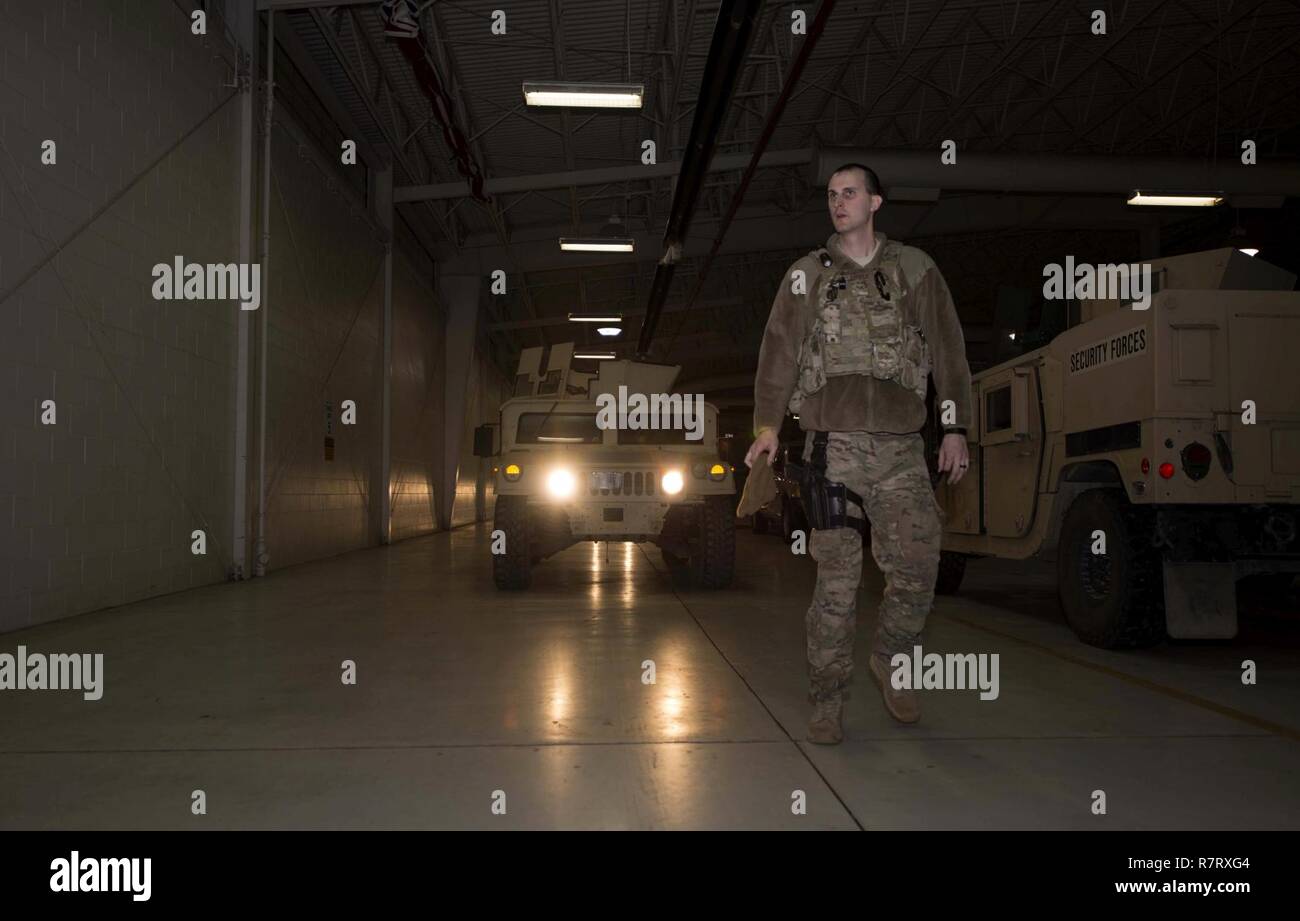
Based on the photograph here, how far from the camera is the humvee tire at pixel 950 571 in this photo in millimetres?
A: 6805

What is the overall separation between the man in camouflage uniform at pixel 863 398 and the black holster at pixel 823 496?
19 millimetres

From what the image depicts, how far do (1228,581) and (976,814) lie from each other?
105 inches

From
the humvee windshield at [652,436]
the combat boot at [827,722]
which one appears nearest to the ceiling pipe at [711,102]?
the humvee windshield at [652,436]

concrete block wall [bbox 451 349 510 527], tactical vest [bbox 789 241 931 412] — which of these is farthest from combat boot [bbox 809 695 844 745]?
concrete block wall [bbox 451 349 510 527]

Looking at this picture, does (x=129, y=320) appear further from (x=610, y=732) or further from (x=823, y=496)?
(x=823, y=496)

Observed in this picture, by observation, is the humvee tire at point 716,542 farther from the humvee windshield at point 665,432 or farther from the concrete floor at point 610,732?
the concrete floor at point 610,732

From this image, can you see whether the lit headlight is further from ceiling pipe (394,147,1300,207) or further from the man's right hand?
ceiling pipe (394,147,1300,207)

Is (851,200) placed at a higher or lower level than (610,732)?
higher

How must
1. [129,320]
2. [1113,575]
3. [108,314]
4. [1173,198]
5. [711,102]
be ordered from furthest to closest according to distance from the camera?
1. [1173,198]
2. [711,102]
3. [129,320]
4. [108,314]
5. [1113,575]

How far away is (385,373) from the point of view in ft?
41.2

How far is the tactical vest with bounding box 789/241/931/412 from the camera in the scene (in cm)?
282

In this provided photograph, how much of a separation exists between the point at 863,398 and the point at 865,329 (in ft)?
0.72

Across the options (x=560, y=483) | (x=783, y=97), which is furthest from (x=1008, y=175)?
(x=560, y=483)

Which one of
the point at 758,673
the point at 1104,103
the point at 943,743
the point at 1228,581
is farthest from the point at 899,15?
the point at 943,743
